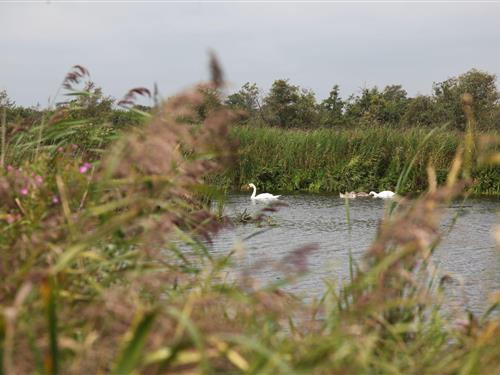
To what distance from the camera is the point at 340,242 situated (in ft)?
34.8

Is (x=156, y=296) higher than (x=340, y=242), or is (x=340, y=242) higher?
(x=156, y=296)

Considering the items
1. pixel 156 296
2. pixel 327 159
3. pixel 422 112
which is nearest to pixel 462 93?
pixel 422 112

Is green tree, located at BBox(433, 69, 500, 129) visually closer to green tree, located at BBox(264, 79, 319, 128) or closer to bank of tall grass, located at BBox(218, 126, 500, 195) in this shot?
green tree, located at BBox(264, 79, 319, 128)

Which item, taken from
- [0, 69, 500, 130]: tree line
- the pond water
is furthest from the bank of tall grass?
[0, 69, 500, 130]: tree line

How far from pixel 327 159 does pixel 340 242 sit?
1052cm

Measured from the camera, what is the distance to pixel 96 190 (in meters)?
3.08

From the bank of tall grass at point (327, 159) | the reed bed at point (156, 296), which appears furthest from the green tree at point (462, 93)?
the reed bed at point (156, 296)

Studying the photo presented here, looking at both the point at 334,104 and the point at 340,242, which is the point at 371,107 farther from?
the point at 340,242

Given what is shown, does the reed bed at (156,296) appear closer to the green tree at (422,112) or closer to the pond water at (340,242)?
the pond water at (340,242)

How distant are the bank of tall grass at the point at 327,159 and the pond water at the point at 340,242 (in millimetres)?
3222

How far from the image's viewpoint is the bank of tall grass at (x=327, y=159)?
811 inches

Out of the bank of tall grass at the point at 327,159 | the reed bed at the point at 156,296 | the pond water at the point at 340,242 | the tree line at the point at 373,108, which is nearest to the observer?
the reed bed at the point at 156,296

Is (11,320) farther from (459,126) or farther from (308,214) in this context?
(459,126)

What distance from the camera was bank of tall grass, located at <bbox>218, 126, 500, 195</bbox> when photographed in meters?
20.6
